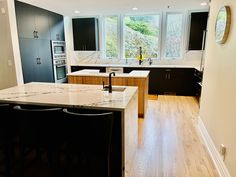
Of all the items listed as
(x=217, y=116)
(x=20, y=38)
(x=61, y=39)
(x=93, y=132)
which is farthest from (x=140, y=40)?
(x=93, y=132)

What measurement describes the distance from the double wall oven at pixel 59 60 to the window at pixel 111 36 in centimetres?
146

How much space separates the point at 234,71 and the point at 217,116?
724 mm

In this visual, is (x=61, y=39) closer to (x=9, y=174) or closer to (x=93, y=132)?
(x=9, y=174)

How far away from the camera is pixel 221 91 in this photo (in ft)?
7.42

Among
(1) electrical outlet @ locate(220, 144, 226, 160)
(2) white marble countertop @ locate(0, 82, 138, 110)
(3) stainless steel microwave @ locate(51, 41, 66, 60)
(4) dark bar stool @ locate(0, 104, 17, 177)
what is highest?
(3) stainless steel microwave @ locate(51, 41, 66, 60)

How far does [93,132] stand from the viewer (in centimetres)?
156

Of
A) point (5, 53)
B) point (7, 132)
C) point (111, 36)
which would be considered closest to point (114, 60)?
point (111, 36)

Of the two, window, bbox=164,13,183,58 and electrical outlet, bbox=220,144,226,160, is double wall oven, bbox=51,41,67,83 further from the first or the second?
electrical outlet, bbox=220,144,226,160

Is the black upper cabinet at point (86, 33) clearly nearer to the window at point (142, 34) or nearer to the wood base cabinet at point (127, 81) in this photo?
the window at point (142, 34)

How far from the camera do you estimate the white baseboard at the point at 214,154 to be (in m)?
2.03

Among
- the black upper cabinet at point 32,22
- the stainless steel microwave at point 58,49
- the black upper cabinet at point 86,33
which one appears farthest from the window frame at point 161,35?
the black upper cabinet at point 32,22

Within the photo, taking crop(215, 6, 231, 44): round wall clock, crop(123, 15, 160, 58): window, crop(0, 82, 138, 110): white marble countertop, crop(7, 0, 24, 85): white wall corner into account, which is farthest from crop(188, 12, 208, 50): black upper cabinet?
crop(7, 0, 24, 85): white wall corner

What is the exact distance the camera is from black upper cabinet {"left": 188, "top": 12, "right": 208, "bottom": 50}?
16.3ft

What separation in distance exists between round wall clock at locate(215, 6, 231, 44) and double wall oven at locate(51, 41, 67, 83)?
4.23m
